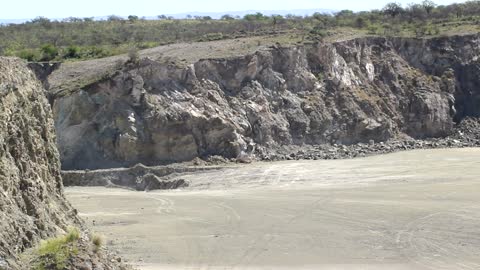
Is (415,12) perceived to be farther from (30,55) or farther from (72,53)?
(30,55)

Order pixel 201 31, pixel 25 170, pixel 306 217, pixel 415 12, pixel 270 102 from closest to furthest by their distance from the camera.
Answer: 1. pixel 25 170
2. pixel 306 217
3. pixel 270 102
4. pixel 201 31
5. pixel 415 12

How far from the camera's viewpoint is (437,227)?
23.0 metres

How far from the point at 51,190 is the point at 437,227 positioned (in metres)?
11.6

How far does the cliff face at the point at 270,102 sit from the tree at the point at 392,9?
14715 mm

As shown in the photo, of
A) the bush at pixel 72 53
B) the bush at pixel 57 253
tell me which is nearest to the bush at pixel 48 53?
the bush at pixel 72 53

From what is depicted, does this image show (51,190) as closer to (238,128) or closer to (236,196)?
(236,196)

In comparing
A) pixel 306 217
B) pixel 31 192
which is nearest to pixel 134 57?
pixel 306 217

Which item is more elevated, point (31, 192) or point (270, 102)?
point (31, 192)

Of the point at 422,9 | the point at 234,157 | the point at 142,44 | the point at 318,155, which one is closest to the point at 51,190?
the point at 234,157

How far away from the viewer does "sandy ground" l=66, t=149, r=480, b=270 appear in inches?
763

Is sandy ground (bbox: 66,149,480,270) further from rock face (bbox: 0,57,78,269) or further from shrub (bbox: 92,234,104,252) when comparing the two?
shrub (bbox: 92,234,104,252)

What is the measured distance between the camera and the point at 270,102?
134 ft

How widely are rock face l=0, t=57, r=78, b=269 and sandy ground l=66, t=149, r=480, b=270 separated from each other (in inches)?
111

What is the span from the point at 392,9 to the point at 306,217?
42011 millimetres
